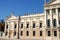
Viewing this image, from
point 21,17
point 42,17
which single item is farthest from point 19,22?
point 42,17

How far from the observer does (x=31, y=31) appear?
1806 inches

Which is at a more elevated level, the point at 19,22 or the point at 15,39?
the point at 19,22

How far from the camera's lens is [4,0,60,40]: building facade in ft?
135

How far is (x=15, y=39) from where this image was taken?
46438 mm

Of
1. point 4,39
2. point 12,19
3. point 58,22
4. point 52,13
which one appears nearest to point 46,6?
point 52,13

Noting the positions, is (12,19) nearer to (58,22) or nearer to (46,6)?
(46,6)

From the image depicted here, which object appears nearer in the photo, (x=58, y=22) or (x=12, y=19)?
(x=58, y=22)

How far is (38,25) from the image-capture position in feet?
147

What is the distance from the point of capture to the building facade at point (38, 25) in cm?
4106

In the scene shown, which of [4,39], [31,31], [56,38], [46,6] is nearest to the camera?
[56,38]

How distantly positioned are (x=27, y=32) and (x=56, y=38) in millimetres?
10673

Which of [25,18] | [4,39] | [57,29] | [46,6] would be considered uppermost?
[46,6]

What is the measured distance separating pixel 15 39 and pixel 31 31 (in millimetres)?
5595

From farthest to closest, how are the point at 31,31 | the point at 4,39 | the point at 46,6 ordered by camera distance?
the point at 4,39
the point at 31,31
the point at 46,6
